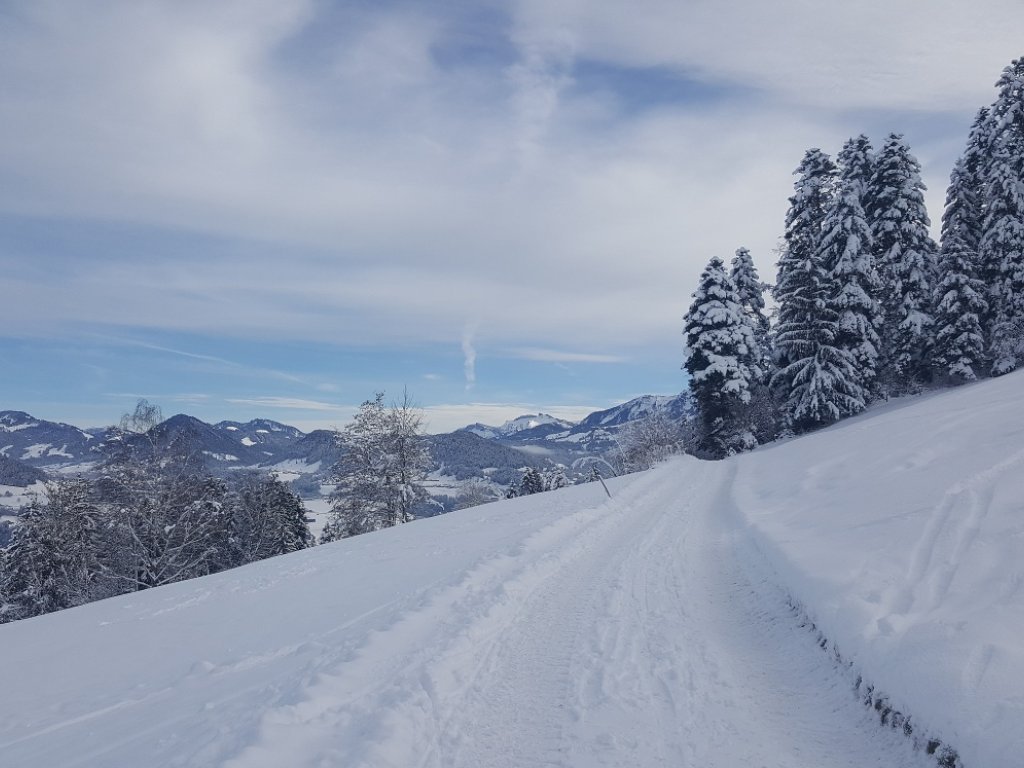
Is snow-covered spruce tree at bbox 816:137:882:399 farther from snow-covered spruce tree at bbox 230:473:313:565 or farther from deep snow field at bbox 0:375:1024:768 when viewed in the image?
snow-covered spruce tree at bbox 230:473:313:565

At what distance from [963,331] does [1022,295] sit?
2503 mm

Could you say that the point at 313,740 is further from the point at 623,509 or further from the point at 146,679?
the point at 623,509

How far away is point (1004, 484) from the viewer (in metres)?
6.47

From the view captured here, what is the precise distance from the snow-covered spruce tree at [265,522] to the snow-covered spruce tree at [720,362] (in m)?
28.3

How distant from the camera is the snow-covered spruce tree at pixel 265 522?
113 ft

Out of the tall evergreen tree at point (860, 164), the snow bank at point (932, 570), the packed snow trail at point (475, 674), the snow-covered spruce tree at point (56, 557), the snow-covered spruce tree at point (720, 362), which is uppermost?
the tall evergreen tree at point (860, 164)

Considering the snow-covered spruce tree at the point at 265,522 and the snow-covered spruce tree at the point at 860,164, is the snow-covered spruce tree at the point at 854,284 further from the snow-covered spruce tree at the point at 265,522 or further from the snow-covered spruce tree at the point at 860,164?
the snow-covered spruce tree at the point at 265,522

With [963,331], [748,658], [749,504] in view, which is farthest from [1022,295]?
[748,658]

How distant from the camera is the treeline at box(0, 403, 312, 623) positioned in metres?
20.2

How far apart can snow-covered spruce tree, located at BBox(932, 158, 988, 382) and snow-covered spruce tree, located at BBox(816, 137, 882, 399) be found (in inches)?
124

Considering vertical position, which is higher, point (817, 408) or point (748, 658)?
point (817, 408)

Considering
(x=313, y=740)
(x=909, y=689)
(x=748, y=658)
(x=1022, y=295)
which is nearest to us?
(x=909, y=689)

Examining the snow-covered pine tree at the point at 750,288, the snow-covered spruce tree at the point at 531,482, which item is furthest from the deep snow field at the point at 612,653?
the snow-covered spruce tree at the point at 531,482

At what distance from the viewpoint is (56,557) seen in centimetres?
2503
